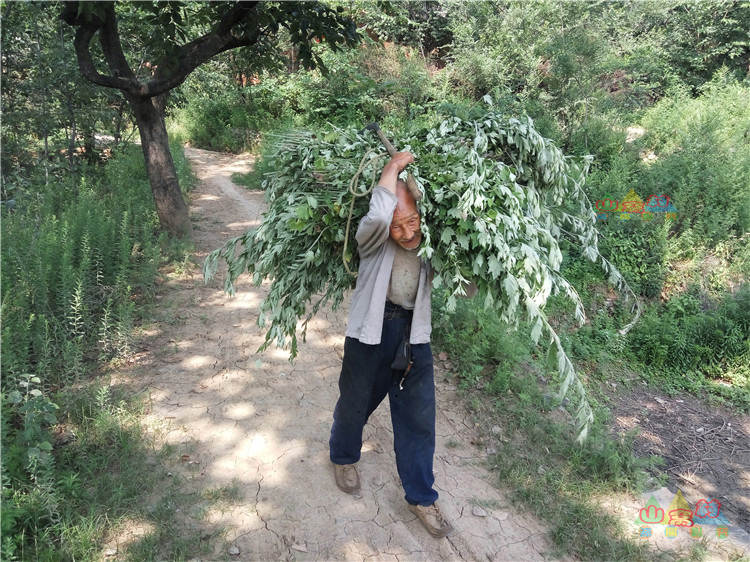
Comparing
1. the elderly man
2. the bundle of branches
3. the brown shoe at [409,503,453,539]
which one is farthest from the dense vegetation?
the elderly man

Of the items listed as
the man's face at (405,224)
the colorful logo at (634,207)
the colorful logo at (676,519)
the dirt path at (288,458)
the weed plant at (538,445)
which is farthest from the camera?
the colorful logo at (634,207)

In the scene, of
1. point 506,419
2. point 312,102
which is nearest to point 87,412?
point 506,419

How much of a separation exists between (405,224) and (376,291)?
0.38 metres

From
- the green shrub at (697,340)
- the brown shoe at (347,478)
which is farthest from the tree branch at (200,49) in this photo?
the green shrub at (697,340)

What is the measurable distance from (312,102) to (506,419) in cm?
995

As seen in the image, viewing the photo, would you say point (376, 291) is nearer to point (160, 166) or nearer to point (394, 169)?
point (394, 169)

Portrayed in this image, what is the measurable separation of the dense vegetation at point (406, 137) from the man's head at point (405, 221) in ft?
2.44

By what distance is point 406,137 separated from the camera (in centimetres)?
294

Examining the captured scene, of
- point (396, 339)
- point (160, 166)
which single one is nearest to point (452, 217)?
point (396, 339)

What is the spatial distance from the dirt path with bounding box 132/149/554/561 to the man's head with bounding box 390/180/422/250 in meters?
1.12

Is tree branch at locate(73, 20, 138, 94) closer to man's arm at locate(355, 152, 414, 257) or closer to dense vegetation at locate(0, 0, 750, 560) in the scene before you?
dense vegetation at locate(0, 0, 750, 560)

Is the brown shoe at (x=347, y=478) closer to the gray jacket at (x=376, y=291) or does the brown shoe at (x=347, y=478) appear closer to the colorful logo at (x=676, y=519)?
the gray jacket at (x=376, y=291)

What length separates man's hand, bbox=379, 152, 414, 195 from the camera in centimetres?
245

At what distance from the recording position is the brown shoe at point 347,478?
3.11 meters
